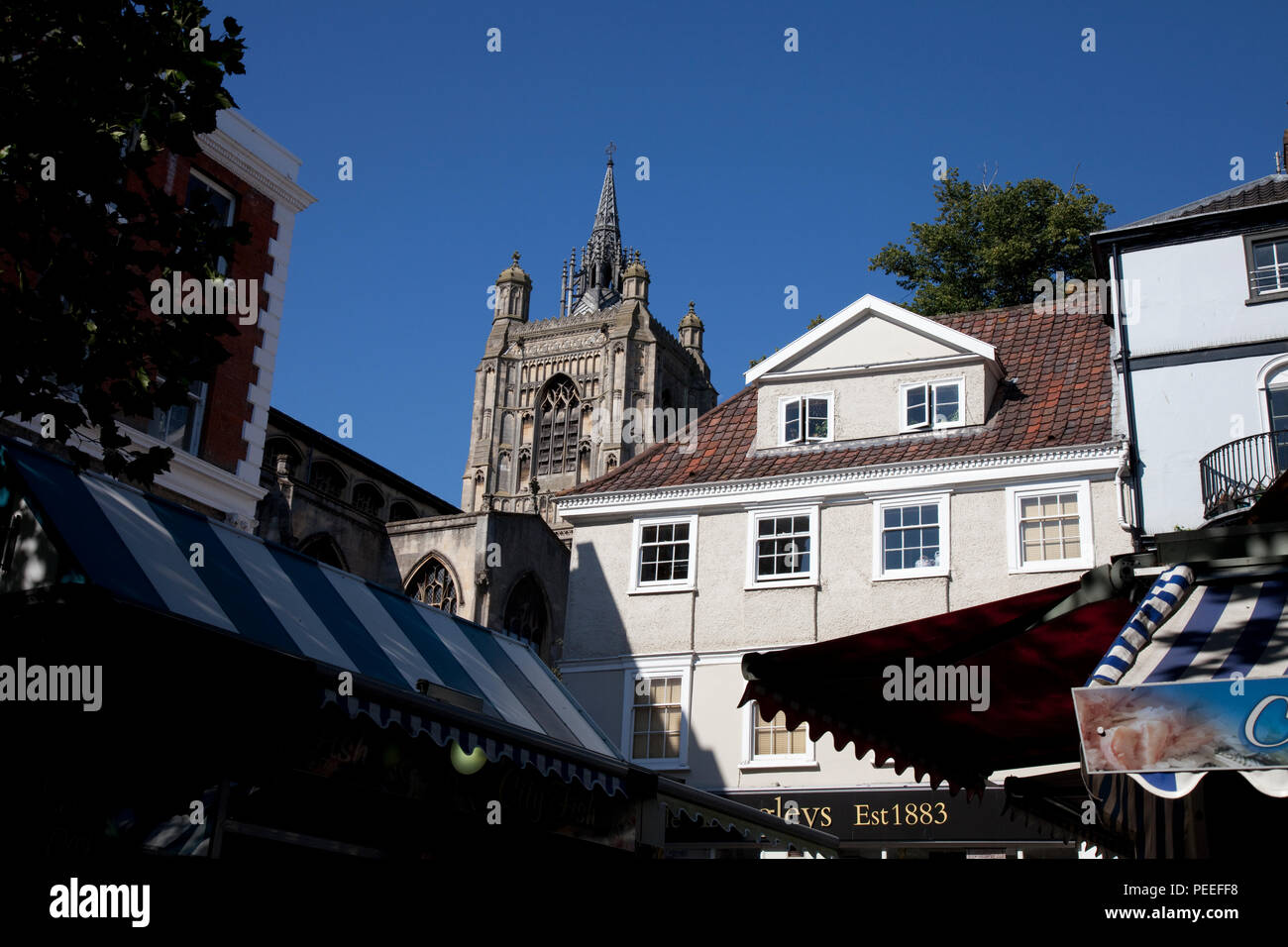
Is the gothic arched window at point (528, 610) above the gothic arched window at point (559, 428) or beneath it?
beneath

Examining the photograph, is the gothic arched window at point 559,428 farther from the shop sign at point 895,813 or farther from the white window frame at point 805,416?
the shop sign at point 895,813

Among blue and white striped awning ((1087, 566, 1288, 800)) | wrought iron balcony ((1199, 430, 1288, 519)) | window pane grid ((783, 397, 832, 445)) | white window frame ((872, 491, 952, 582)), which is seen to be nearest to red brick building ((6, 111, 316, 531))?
window pane grid ((783, 397, 832, 445))

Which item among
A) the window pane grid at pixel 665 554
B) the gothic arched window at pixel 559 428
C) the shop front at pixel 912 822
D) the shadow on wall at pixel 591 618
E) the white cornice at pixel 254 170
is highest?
the gothic arched window at pixel 559 428

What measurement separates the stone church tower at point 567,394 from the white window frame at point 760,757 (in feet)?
194

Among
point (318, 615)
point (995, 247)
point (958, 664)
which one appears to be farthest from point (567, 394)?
point (958, 664)

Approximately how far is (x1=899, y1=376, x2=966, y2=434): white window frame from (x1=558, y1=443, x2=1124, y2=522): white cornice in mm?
1455

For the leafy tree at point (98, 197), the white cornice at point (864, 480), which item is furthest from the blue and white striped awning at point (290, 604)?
the white cornice at point (864, 480)

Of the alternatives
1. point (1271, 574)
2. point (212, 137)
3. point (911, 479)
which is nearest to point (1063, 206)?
point (911, 479)

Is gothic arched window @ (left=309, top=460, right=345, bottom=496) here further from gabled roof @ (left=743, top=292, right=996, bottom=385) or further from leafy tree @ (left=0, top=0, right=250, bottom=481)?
leafy tree @ (left=0, top=0, right=250, bottom=481)

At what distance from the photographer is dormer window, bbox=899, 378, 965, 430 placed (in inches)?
1003

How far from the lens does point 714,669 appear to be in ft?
81.0

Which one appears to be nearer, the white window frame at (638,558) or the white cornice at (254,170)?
Result: the white cornice at (254,170)

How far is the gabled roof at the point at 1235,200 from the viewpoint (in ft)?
78.6
